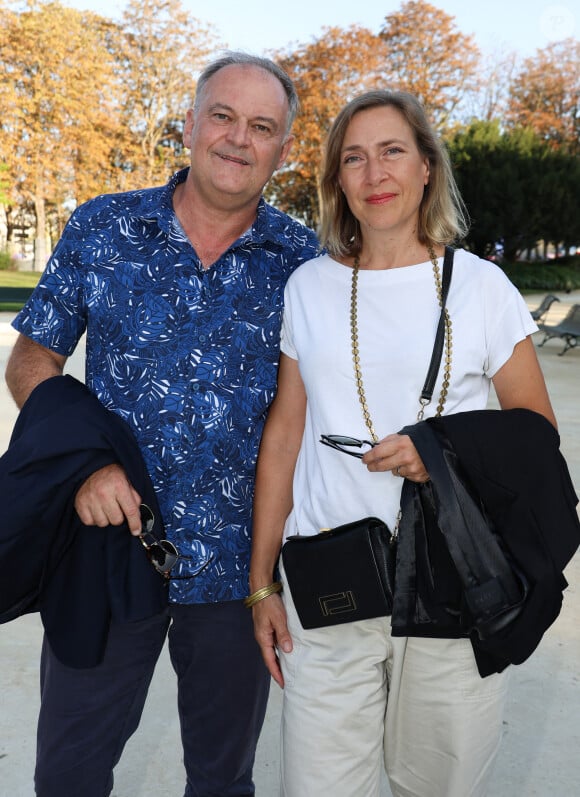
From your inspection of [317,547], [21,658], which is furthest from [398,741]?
[21,658]

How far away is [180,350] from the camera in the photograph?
2.09 metres

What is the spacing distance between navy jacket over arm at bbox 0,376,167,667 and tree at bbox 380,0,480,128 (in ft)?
119

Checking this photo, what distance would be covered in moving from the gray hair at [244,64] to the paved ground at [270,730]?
1.56 meters

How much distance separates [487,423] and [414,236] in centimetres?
54

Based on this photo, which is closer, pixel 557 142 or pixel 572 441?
pixel 572 441

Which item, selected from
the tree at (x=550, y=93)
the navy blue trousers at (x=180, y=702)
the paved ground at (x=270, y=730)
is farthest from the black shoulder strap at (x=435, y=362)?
the tree at (x=550, y=93)

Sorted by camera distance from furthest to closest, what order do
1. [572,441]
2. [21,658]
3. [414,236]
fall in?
[572,441] < [21,658] < [414,236]

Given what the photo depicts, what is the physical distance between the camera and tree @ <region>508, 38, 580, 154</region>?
4438 cm

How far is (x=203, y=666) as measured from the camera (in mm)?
2250

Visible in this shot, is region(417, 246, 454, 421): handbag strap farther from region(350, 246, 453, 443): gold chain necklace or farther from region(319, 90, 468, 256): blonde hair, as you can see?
region(319, 90, 468, 256): blonde hair

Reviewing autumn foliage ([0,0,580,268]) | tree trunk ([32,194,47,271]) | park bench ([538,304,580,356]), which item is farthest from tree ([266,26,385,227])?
park bench ([538,304,580,356])

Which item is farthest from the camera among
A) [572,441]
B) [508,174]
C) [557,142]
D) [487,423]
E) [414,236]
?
[557,142]

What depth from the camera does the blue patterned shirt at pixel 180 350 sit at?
2.10 m

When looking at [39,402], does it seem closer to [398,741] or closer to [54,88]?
[398,741]
